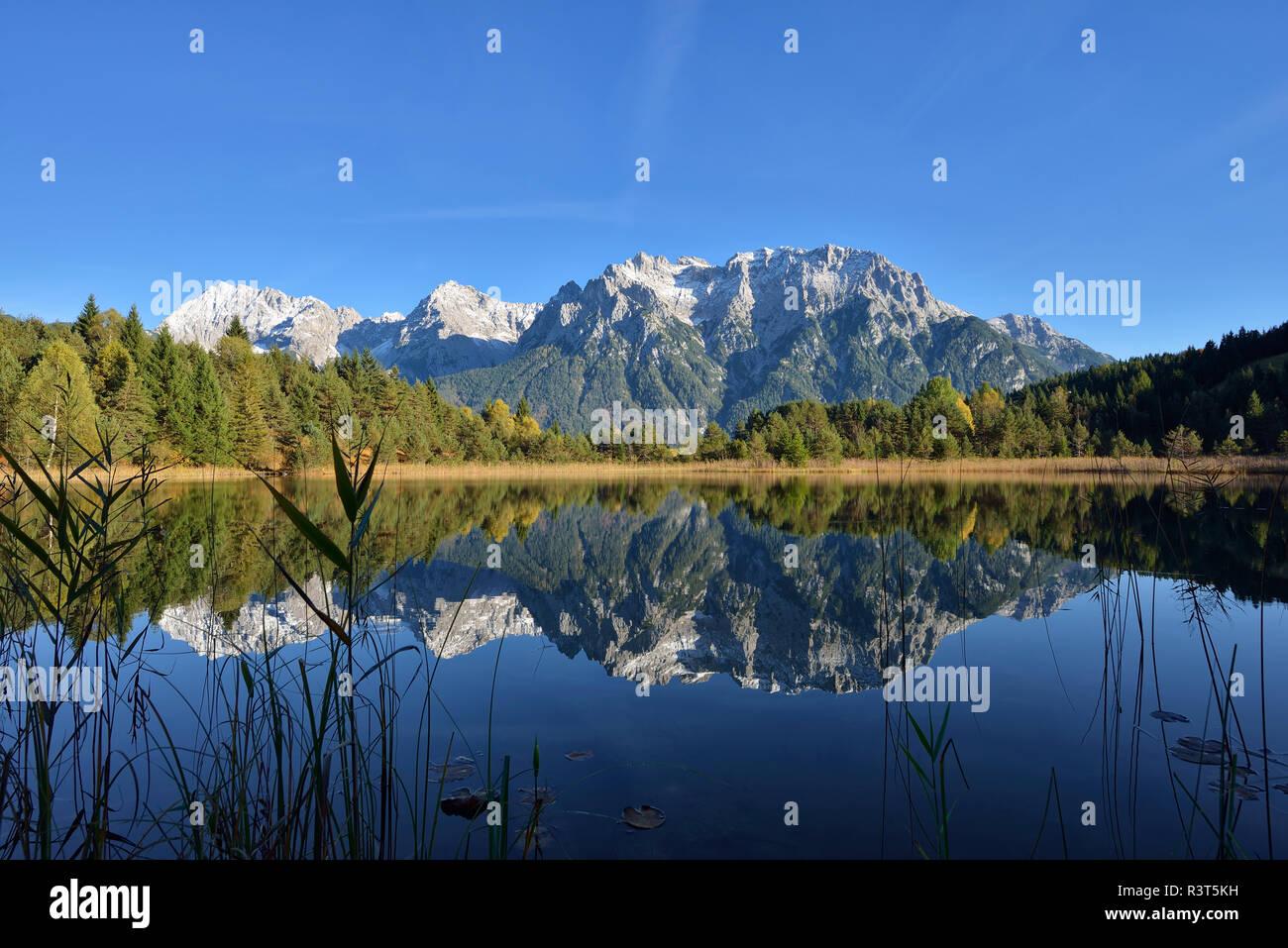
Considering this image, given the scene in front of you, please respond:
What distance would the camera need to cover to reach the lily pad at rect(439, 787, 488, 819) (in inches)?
152

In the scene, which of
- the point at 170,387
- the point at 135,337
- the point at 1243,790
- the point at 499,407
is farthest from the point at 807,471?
the point at 1243,790

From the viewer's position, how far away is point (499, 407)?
318 feet

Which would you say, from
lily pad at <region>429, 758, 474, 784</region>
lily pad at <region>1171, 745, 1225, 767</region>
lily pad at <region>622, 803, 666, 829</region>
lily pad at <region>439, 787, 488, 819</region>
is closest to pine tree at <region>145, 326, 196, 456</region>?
lily pad at <region>429, 758, 474, 784</region>

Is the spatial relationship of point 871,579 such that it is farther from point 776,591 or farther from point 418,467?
point 418,467

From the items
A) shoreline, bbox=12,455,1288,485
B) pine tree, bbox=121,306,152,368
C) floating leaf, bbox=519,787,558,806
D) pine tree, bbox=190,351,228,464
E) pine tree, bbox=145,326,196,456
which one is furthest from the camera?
pine tree, bbox=121,306,152,368

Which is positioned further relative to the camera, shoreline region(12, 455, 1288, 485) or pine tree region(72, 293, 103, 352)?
pine tree region(72, 293, 103, 352)

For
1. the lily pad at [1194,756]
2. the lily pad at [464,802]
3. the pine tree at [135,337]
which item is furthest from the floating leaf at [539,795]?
the pine tree at [135,337]

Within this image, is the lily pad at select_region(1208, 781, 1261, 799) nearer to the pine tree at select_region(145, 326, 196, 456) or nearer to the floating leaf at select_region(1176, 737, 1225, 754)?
the floating leaf at select_region(1176, 737, 1225, 754)

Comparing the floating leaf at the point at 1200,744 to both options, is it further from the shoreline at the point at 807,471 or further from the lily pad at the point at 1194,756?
the shoreline at the point at 807,471

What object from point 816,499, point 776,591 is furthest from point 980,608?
point 816,499

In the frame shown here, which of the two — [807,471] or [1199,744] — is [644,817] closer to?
[1199,744]

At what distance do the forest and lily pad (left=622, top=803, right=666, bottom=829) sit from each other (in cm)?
2691
